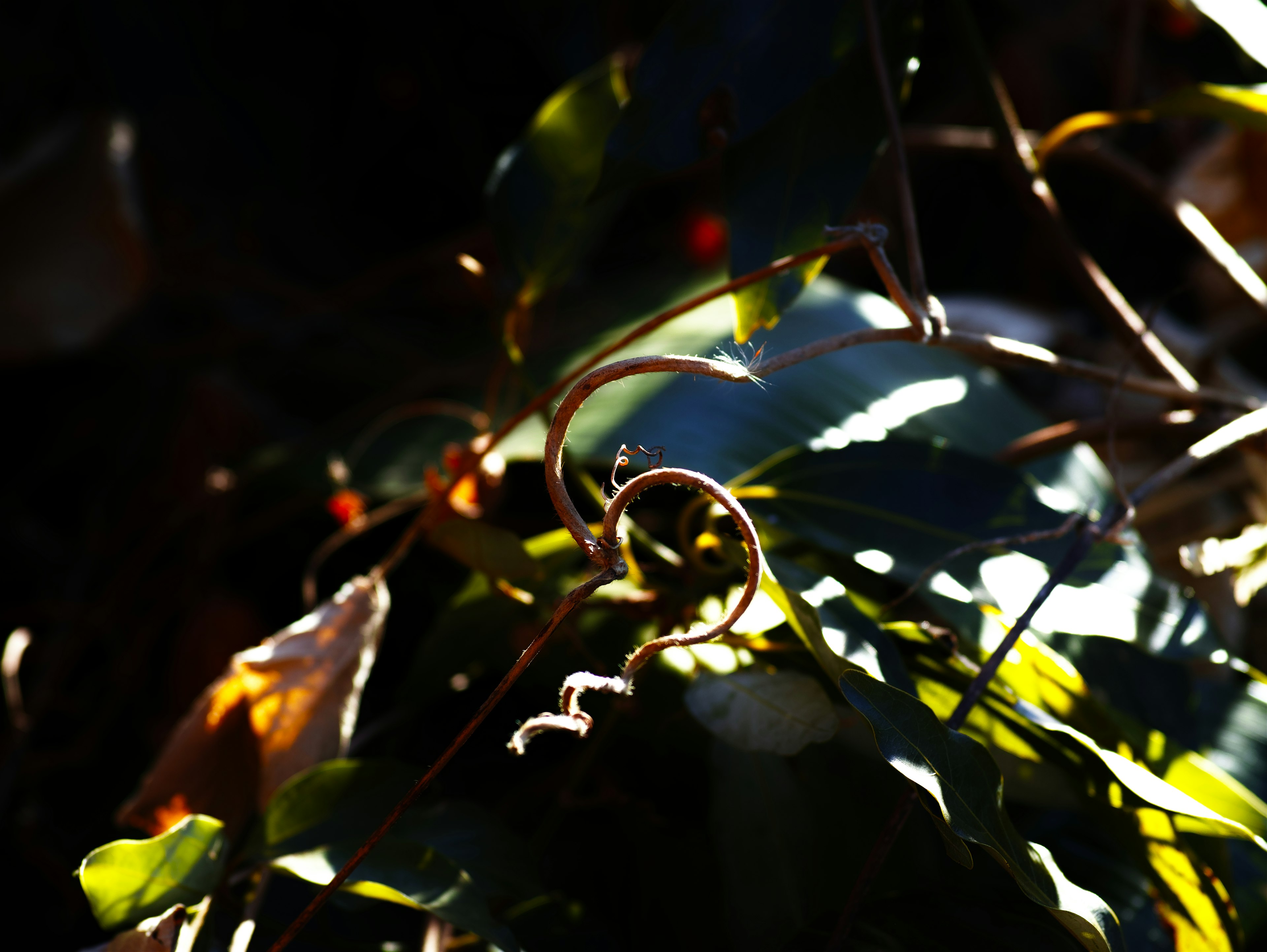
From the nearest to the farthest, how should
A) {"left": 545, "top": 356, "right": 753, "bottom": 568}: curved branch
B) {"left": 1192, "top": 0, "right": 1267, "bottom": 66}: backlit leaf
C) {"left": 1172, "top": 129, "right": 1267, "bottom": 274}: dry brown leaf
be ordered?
{"left": 545, "top": 356, "right": 753, "bottom": 568}: curved branch < {"left": 1192, "top": 0, "right": 1267, "bottom": 66}: backlit leaf < {"left": 1172, "top": 129, "right": 1267, "bottom": 274}: dry brown leaf

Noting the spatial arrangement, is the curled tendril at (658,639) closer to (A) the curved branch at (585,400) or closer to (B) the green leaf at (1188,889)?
(A) the curved branch at (585,400)

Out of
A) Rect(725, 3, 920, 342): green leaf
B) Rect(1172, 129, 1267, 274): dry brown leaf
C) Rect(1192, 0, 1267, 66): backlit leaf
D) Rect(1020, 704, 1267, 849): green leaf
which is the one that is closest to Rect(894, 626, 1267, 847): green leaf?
Rect(1020, 704, 1267, 849): green leaf

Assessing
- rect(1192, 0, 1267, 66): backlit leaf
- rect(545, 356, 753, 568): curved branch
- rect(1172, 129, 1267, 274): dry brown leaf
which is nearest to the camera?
rect(545, 356, 753, 568): curved branch

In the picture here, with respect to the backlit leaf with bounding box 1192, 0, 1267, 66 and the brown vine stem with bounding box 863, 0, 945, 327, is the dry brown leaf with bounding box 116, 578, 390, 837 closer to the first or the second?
the brown vine stem with bounding box 863, 0, 945, 327

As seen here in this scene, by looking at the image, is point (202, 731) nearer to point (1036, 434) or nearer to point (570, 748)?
point (570, 748)

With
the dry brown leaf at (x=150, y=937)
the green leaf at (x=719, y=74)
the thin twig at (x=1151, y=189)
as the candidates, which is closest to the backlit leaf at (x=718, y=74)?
the green leaf at (x=719, y=74)

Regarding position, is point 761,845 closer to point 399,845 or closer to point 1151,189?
point 399,845
